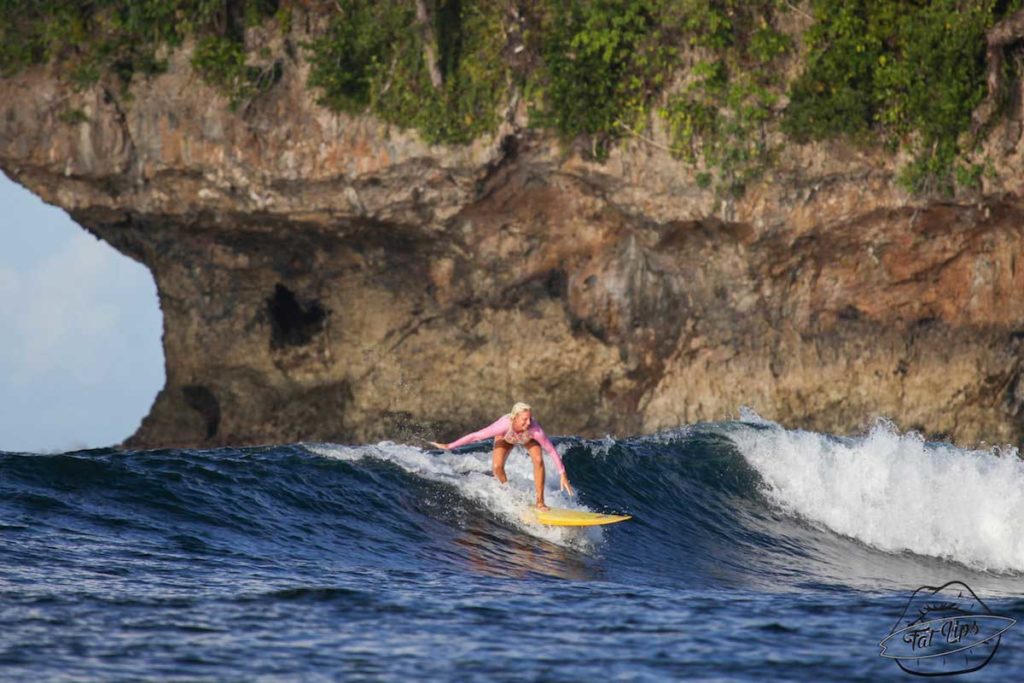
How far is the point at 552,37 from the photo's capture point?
19281mm

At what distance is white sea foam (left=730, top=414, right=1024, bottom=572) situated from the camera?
13.0 metres

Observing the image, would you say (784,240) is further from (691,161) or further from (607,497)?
(607,497)

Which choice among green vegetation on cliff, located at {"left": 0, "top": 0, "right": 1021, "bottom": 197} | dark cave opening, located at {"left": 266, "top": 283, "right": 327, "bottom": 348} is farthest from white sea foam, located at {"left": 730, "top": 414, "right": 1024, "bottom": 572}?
dark cave opening, located at {"left": 266, "top": 283, "right": 327, "bottom": 348}

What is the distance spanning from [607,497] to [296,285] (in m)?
10.1

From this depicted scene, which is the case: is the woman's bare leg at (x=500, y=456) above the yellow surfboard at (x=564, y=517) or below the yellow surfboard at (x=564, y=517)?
above

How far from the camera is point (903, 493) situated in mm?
14055

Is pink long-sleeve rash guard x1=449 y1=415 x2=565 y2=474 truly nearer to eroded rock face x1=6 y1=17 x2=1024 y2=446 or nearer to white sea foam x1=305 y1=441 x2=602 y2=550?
white sea foam x1=305 y1=441 x2=602 y2=550

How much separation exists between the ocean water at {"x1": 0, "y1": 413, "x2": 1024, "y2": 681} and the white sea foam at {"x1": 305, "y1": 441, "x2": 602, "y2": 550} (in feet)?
0.09

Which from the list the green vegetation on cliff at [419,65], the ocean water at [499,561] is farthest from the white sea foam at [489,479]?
the green vegetation on cliff at [419,65]

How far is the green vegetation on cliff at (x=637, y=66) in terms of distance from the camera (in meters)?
18.1

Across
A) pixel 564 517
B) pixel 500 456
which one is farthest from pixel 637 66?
pixel 564 517

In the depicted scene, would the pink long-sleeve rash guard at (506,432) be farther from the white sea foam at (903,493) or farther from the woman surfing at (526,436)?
the white sea foam at (903,493)

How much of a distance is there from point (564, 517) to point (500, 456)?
1.00 metres

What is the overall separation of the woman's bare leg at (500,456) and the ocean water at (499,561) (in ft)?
0.52
